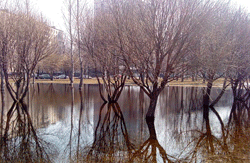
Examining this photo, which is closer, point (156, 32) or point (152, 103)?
point (156, 32)

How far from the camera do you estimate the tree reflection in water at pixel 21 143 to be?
6594 mm

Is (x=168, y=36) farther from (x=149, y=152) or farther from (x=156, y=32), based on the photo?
(x=149, y=152)

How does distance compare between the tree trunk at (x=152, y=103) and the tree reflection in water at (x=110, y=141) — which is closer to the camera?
the tree reflection in water at (x=110, y=141)

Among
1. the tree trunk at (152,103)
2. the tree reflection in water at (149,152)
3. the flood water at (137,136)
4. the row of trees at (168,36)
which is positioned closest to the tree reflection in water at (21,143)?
the flood water at (137,136)

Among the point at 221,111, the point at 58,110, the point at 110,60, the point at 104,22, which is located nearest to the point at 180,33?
the point at 104,22

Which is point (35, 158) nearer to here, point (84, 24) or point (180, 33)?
point (180, 33)

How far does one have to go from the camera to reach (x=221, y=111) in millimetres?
14727

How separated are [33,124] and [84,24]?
9213 millimetres

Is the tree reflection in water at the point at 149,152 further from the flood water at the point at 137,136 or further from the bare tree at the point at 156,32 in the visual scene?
the bare tree at the point at 156,32

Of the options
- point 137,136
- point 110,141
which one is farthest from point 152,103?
point 110,141

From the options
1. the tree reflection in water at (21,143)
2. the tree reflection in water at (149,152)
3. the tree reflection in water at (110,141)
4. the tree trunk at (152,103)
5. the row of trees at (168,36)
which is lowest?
the tree reflection in water at (149,152)

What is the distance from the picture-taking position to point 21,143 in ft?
25.8

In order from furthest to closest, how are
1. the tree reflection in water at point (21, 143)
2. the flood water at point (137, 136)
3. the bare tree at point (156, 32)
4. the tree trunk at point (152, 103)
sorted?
the tree trunk at point (152, 103) < the bare tree at point (156, 32) < the flood water at point (137, 136) < the tree reflection in water at point (21, 143)

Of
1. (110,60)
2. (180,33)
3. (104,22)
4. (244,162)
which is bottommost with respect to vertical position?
(244,162)
